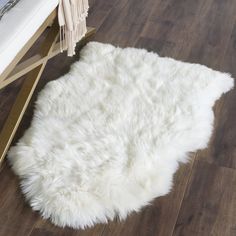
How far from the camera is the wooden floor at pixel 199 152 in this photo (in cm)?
132

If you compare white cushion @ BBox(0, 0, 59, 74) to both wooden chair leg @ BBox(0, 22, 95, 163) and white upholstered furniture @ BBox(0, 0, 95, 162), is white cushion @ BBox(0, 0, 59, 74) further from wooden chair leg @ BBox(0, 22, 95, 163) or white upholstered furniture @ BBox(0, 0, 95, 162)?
wooden chair leg @ BBox(0, 22, 95, 163)

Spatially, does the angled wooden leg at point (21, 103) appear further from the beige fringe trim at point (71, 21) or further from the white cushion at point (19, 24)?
the white cushion at point (19, 24)

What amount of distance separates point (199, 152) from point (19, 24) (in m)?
0.79

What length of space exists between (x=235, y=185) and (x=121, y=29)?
1.11 meters

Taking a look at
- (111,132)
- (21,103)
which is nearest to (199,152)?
(111,132)

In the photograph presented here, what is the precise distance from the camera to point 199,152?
1567 millimetres

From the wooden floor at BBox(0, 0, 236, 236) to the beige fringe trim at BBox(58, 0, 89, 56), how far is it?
0.19 metres

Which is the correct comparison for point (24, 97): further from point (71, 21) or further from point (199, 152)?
point (199, 152)

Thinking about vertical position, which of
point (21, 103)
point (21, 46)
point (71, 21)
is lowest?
point (21, 103)

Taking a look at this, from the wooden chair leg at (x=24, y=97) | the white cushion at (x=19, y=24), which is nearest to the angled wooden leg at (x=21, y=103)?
the wooden chair leg at (x=24, y=97)

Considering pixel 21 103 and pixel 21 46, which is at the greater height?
pixel 21 46

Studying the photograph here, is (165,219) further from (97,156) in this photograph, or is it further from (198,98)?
(198,98)

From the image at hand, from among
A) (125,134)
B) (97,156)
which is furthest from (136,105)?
(97,156)

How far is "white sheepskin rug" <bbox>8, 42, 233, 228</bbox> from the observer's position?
1.37 meters
